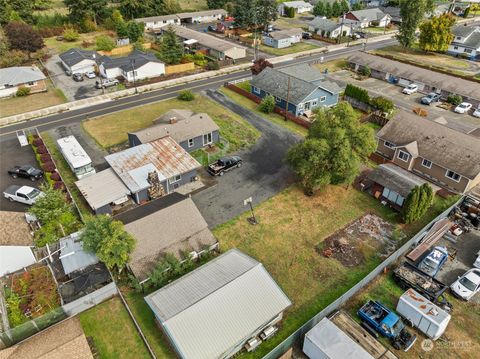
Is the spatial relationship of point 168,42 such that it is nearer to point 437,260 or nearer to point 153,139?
point 153,139

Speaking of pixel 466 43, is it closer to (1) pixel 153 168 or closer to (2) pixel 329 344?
(1) pixel 153 168

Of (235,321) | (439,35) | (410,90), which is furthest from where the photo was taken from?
(439,35)

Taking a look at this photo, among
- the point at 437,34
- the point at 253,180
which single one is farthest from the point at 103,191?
the point at 437,34

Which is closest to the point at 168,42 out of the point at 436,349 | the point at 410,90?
the point at 410,90

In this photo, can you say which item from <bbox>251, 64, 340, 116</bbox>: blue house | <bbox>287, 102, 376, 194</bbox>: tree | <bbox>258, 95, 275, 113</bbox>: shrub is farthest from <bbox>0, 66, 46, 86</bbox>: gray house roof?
<bbox>287, 102, 376, 194</bbox>: tree

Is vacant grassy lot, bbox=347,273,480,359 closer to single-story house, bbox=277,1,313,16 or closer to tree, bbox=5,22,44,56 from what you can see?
tree, bbox=5,22,44,56

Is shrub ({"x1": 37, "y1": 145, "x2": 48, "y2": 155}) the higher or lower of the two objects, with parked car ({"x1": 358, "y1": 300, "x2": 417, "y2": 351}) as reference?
higher
